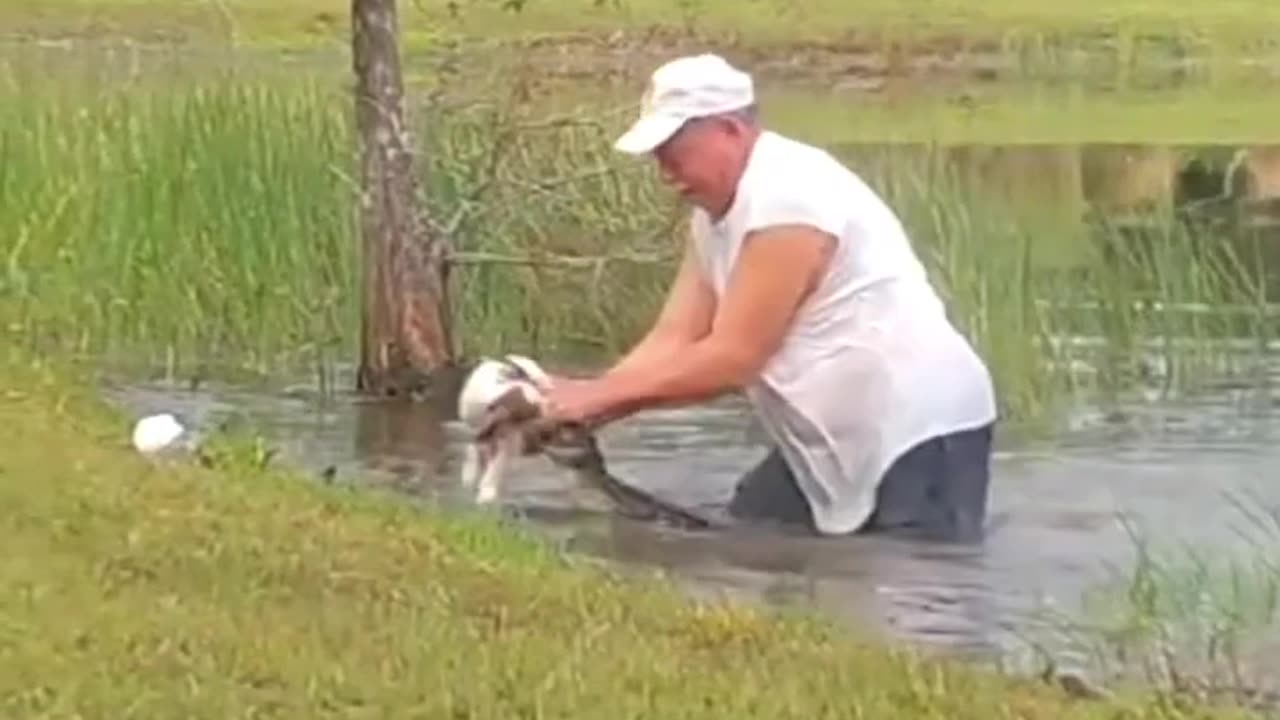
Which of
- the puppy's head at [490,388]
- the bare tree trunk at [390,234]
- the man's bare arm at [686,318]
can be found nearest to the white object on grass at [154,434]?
the puppy's head at [490,388]

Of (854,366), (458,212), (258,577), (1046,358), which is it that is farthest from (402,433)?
(258,577)

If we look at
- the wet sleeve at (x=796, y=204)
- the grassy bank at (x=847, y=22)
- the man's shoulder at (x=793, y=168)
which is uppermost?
the man's shoulder at (x=793, y=168)

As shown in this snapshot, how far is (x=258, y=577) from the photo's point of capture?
25.0 feet

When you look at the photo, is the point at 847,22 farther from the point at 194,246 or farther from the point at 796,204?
the point at 796,204

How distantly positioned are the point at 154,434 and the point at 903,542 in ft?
7.31

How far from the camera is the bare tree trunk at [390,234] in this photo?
44.5 feet

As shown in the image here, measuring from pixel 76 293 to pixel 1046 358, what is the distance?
3.92 meters

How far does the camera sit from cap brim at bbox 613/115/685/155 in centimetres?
906

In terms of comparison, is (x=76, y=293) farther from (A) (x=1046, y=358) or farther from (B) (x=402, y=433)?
(A) (x=1046, y=358)

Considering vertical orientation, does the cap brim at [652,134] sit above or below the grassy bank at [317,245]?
above

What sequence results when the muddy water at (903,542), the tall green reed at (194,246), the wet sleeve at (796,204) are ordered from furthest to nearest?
the tall green reed at (194,246)
the muddy water at (903,542)
the wet sleeve at (796,204)

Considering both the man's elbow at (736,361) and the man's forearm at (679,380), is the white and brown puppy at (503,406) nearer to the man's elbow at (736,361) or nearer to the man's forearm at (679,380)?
the man's forearm at (679,380)

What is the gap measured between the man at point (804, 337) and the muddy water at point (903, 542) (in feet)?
0.62

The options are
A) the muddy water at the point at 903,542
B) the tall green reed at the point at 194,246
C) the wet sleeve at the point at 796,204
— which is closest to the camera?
the wet sleeve at the point at 796,204
